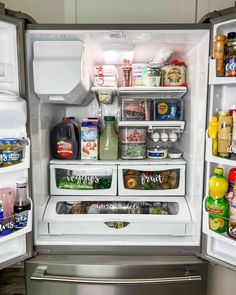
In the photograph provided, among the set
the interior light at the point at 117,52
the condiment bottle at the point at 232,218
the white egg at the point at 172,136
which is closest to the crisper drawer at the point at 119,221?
the condiment bottle at the point at 232,218

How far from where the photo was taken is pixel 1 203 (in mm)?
1071

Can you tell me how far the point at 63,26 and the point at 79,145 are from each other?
25.1 inches

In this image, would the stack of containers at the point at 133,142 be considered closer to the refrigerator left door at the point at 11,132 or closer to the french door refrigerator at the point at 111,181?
the french door refrigerator at the point at 111,181

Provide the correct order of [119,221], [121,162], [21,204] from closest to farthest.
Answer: [21,204]
[119,221]
[121,162]

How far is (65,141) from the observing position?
148 cm

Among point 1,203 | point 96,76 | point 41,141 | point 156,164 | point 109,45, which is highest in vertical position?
point 109,45

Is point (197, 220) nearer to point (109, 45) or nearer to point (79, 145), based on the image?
point (79, 145)

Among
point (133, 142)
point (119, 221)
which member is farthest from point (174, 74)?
point (119, 221)

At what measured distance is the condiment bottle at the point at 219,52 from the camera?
102cm

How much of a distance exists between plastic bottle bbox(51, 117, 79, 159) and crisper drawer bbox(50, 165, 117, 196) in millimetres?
86

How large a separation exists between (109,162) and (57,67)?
518mm

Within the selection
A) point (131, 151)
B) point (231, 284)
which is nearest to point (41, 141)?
point (131, 151)

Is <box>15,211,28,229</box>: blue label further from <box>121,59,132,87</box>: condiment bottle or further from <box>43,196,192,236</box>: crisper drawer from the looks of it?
<box>121,59,132,87</box>: condiment bottle

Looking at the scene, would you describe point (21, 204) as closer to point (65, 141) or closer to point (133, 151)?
point (65, 141)
